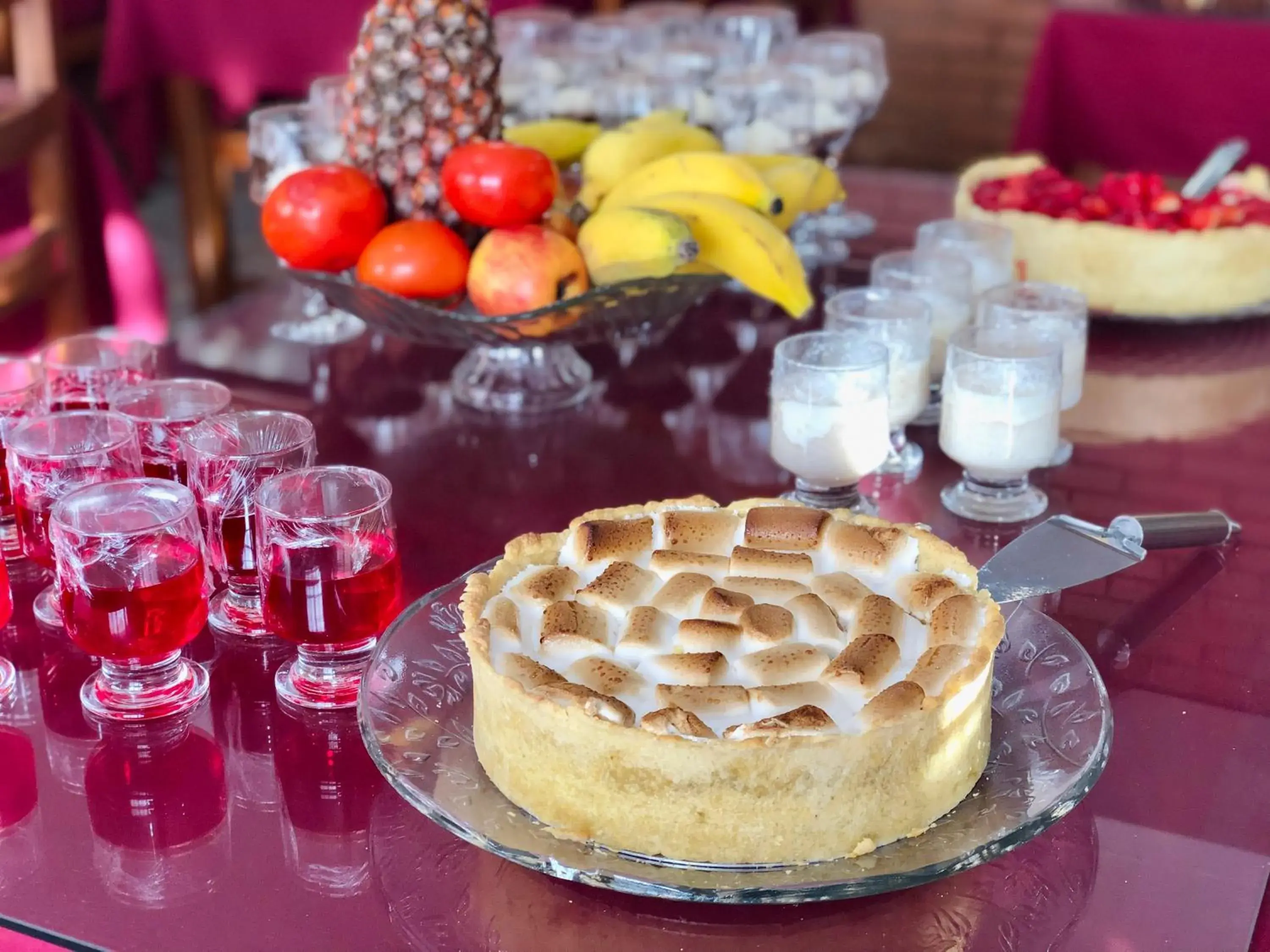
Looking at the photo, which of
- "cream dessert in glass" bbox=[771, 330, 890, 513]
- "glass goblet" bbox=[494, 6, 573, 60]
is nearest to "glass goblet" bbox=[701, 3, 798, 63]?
"glass goblet" bbox=[494, 6, 573, 60]

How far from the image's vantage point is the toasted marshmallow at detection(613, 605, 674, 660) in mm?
843

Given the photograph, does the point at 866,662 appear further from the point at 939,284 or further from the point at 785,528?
the point at 939,284

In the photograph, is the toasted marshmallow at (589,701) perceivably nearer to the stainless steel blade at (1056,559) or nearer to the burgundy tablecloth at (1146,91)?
the stainless steel blade at (1056,559)

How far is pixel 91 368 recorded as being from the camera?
4.09 ft

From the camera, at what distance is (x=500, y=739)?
2.64 feet

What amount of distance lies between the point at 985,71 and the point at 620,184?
356 cm

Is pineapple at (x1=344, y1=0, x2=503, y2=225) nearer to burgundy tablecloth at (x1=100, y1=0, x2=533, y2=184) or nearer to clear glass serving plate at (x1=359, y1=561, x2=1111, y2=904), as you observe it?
clear glass serving plate at (x1=359, y1=561, x2=1111, y2=904)

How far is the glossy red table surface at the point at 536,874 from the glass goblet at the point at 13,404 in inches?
2.5

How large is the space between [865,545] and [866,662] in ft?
0.48

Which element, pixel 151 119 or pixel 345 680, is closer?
pixel 345 680

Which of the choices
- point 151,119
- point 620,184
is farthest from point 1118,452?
point 151,119

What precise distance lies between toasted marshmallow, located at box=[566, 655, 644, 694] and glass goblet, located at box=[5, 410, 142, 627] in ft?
1.24

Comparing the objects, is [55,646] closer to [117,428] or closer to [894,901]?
[117,428]

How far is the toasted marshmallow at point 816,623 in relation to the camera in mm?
849
